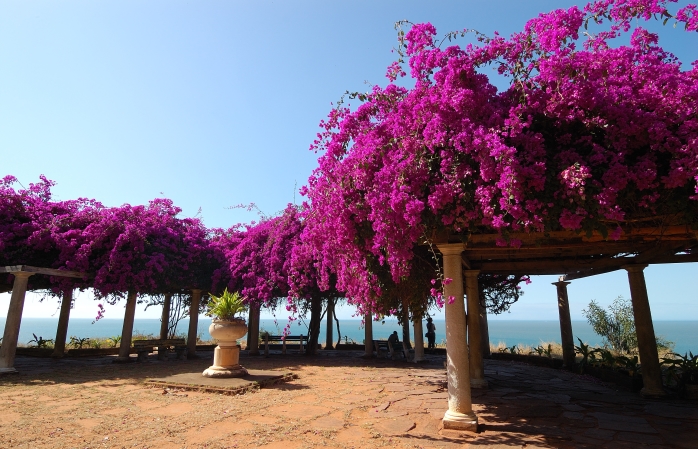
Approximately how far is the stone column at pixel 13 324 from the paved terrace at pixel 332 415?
1215mm

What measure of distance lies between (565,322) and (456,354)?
797 cm

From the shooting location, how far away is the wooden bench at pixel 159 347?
14.4m

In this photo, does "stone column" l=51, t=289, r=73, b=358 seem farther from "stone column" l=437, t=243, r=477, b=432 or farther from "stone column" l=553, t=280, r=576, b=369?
"stone column" l=553, t=280, r=576, b=369

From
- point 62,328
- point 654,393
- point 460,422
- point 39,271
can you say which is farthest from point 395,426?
point 62,328

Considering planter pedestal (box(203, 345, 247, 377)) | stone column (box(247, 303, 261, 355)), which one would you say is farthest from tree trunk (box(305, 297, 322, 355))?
planter pedestal (box(203, 345, 247, 377))

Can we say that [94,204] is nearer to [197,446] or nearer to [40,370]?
[40,370]

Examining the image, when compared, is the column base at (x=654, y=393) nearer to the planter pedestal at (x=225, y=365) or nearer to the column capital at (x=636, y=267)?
the column capital at (x=636, y=267)

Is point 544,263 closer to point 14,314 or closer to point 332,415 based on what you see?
point 332,415

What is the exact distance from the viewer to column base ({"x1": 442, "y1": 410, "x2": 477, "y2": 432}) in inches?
226

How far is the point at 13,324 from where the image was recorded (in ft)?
37.3

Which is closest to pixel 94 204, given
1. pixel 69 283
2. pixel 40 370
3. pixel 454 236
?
pixel 69 283

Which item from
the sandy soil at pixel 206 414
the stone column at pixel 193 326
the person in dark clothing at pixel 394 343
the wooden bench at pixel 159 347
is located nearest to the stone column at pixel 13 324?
the sandy soil at pixel 206 414

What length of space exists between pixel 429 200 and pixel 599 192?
178 cm

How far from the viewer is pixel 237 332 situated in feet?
32.2
